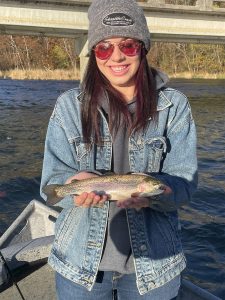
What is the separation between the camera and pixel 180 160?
8.86 feet

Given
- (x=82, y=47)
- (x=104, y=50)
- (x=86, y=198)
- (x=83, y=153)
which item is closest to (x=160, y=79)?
(x=104, y=50)

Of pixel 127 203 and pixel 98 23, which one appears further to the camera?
pixel 98 23

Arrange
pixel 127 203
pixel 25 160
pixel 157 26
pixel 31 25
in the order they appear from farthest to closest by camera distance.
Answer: pixel 157 26 → pixel 31 25 → pixel 25 160 → pixel 127 203

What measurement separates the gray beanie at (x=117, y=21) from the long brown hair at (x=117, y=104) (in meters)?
0.15

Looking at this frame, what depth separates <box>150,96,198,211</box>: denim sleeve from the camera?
8.66 ft

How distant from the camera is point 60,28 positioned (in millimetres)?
29125

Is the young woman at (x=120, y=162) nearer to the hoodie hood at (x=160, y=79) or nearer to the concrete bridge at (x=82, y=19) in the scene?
the hoodie hood at (x=160, y=79)

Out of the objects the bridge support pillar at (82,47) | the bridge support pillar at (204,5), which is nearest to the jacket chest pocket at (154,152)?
the bridge support pillar at (82,47)

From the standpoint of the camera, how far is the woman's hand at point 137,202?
2.56m

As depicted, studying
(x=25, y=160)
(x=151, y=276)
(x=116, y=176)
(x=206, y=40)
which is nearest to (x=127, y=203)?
(x=116, y=176)

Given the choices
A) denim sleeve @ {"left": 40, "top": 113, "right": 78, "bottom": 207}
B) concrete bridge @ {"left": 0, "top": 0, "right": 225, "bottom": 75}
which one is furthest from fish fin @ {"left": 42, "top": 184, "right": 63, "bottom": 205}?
concrete bridge @ {"left": 0, "top": 0, "right": 225, "bottom": 75}

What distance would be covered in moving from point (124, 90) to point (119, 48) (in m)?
0.29

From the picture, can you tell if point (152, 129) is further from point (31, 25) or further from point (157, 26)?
point (157, 26)

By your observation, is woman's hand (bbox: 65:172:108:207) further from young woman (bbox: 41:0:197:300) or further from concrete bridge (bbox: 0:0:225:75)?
concrete bridge (bbox: 0:0:225:75)
